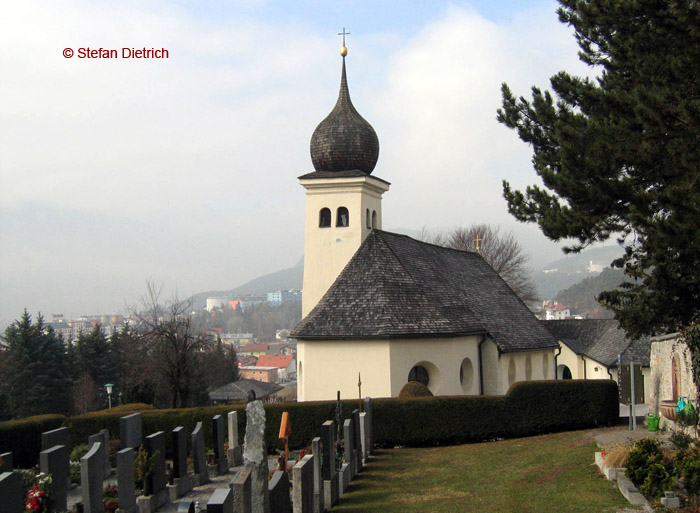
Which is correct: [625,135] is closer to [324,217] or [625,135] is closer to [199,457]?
[199,457]

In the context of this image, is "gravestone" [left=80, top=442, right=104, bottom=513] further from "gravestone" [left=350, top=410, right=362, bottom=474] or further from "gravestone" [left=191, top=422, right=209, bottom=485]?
"gravestone" [left=350, top=410, right=362, bottom=474]

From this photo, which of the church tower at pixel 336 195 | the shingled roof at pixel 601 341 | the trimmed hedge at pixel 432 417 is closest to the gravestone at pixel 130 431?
the trimmed hedge at pixel 432 417

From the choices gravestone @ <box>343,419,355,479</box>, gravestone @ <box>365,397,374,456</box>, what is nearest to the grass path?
gravestone @ <box>343,419,355,479</box>

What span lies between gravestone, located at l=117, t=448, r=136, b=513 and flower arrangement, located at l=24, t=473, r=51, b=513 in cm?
129

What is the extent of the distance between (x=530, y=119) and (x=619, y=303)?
8.74 metres

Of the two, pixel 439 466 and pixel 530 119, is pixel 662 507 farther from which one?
pixel 530 119

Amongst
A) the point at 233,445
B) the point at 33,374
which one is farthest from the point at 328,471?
the point at 33,374

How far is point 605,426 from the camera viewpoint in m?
26.7

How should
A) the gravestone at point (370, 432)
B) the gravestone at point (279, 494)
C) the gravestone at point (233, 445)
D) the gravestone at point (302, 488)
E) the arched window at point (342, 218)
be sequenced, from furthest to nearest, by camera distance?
the arched window at point (342, 218) < the gravestone at point (370, 432) < the gravestone at point (233, 445) < the gravestone at point (302, 488) < the gravestone at point (279, 494)

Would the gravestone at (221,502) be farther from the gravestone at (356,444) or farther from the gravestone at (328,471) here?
the gravestone at (356,444)

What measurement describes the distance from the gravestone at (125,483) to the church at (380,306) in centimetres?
1211

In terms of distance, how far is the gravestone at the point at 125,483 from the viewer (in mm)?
15328

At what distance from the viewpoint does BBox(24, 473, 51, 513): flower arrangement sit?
A: 1429 cm

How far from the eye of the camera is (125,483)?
1538 centimetres
